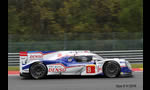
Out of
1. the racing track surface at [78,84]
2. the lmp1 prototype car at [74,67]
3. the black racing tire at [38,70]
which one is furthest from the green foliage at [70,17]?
the racing track surface at [78,84]

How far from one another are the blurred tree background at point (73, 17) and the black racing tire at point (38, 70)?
1106 centimetres

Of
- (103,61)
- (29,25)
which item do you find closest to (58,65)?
(103,61)

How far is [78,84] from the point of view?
9242 mm

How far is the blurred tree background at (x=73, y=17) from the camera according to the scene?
70.4 ft

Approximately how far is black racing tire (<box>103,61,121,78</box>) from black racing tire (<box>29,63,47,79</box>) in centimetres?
236

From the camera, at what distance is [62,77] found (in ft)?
36.1

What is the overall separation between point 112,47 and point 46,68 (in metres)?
6.48

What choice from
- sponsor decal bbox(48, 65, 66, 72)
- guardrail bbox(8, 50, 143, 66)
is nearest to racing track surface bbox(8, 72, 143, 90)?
sponsor decal bbox(48, 65, 66, 72)

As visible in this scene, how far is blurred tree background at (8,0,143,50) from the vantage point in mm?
21453

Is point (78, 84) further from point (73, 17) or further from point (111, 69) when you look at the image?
point (73, 17)

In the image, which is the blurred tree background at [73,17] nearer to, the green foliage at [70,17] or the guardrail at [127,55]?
the green foliage at [70,17]

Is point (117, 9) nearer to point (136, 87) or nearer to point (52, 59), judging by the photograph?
point (52, 59)
